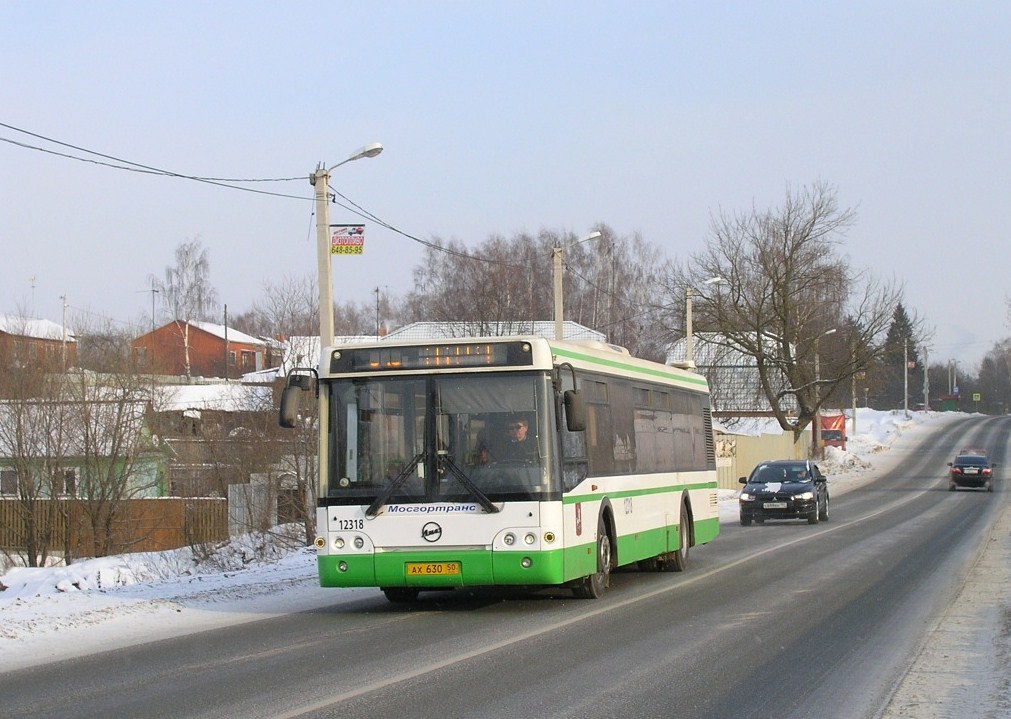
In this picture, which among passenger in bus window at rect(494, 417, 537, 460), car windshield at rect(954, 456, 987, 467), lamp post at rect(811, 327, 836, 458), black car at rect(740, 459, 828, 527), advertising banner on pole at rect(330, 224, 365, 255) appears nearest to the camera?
passenger in bus window at rect(494, 417, 537, 460)

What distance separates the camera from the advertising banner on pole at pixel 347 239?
852 inches

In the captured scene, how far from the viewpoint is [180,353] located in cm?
9362

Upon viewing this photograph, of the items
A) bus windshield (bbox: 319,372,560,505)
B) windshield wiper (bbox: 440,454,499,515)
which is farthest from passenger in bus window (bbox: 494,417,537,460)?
windshield wiper (bbox: 440,454,499,515)

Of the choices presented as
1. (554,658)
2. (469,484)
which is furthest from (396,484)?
(554,658)

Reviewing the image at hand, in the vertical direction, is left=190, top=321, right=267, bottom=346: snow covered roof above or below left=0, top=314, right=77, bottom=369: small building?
above

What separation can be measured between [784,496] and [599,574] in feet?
61.7

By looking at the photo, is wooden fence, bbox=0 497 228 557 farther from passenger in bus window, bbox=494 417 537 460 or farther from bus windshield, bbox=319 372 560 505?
passenger in bus window, bbox=494 417 537 460

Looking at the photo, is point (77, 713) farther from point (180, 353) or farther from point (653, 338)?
point (180, 353)

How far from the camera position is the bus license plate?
1275 cm

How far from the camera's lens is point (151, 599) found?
47.6ft

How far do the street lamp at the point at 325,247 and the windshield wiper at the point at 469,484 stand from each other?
7.43m

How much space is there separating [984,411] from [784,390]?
120 metres

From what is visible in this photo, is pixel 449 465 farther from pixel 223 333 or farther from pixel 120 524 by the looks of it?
pixel 223 333

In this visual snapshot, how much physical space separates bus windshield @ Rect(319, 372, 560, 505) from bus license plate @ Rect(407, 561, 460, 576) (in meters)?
0.63
